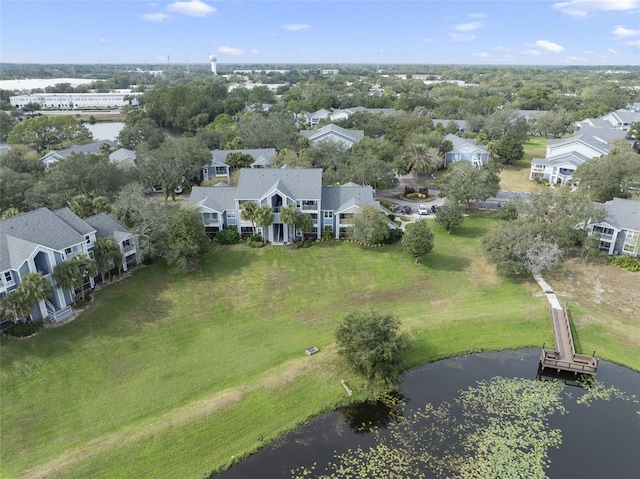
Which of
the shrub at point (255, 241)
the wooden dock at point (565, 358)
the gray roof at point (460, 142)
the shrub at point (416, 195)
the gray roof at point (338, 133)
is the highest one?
the gray roof at point (338, 133)

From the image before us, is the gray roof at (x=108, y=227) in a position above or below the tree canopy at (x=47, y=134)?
below

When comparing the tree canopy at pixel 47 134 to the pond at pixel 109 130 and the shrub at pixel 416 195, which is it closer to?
the pond at pixel 109 130

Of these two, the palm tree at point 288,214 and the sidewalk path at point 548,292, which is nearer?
the sidewalk path at point 548,292

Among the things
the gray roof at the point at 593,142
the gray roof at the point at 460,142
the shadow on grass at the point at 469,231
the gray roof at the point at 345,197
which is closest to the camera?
the gray roof at the point at 345,197

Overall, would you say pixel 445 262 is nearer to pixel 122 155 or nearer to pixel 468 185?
pixel 468 185

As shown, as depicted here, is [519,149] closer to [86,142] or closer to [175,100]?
[86,142]

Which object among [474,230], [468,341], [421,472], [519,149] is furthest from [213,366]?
[519,149]

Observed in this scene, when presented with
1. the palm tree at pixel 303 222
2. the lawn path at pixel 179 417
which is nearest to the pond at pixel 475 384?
the lawn path at pixel 179 417

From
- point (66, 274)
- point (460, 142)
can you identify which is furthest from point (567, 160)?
point (66, 274)
